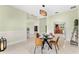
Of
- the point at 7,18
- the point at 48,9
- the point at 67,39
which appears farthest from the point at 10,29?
the point at 67,39

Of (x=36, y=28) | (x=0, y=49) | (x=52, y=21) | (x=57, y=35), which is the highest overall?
(x=52, y=21)

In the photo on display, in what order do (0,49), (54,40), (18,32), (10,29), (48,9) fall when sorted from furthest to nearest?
1. (18,32)
2. (10,29)
3. (48,9)
4. (54,40)
5. (0,49)

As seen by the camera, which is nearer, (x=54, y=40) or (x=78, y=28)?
(x=54, y=40)

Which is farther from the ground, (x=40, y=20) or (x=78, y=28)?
(x=40, y=20)

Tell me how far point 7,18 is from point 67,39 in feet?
13.3

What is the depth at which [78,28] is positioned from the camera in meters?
6.35

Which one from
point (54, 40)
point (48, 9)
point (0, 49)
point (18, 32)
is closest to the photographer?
point (0, 49)

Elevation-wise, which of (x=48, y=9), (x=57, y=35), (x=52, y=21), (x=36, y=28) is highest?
(x=48, y=9)

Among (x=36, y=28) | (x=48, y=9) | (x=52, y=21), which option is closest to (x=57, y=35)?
(x=52, y=21)

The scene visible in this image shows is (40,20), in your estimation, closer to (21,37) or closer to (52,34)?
(52,34)

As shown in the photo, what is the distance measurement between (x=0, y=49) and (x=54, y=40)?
97.8 inches

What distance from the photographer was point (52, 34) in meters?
5.33

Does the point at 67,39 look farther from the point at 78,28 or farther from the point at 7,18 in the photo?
the point at 7,18

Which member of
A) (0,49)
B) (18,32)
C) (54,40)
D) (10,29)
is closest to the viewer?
(0,49)
